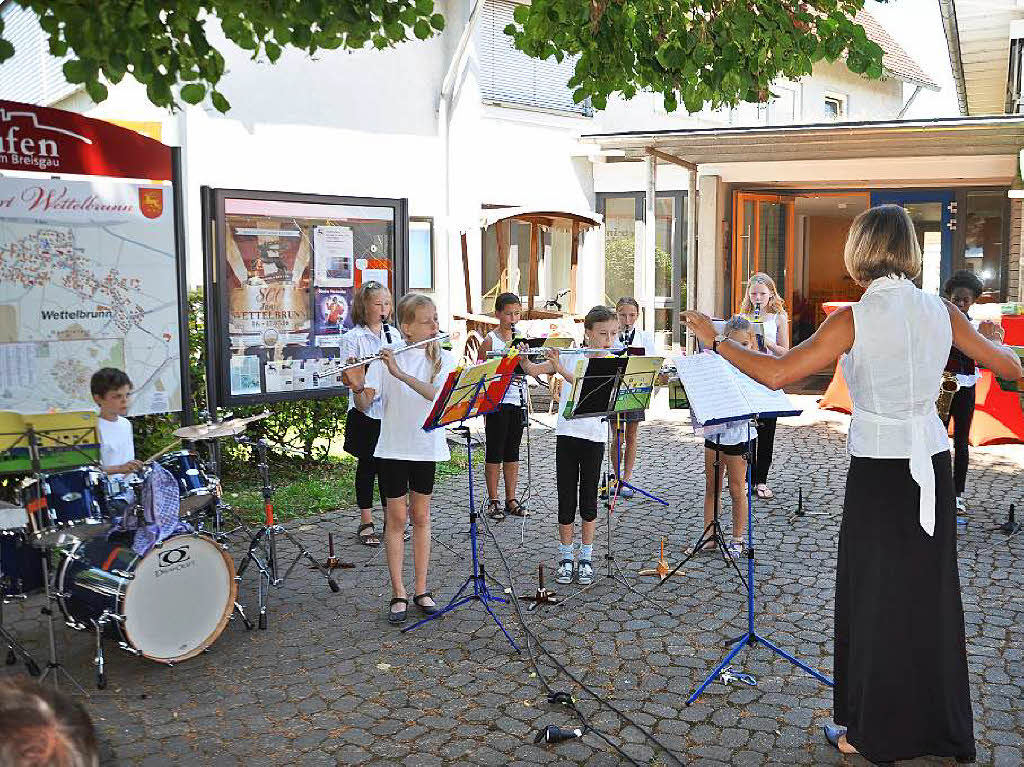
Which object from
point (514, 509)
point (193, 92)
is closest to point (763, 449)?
point (514, 509)

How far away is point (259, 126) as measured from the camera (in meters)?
13.3

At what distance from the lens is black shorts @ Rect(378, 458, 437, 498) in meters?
5.55

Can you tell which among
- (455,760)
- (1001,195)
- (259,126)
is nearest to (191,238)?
(259,126)

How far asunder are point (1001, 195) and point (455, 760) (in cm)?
1417

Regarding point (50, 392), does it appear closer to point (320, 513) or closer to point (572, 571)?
point (320, 513)

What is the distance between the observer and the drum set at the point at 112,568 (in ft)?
15.7

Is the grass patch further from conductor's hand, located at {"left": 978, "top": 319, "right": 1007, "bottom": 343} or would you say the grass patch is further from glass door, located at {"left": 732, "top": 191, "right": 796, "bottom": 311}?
glass door, located at {"left": 732, "top": 191, "right": 796, "bottom": 311}

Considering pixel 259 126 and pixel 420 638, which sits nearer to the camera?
pixel 420 638

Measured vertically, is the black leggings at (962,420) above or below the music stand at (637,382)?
below

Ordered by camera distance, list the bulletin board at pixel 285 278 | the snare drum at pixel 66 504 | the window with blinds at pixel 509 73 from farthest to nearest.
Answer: the window with blinds at pixel 509 73, the bulletin board at pixel 285 278, the snare drum at pixel 66 504

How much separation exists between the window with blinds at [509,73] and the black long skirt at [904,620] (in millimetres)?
13030

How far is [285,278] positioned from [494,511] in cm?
248

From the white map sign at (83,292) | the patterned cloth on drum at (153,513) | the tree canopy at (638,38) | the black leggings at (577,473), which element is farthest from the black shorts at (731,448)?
the white map sign at (83,292)

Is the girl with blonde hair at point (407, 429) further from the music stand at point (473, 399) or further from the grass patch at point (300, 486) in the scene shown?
the grass patch at point (300, 486)
